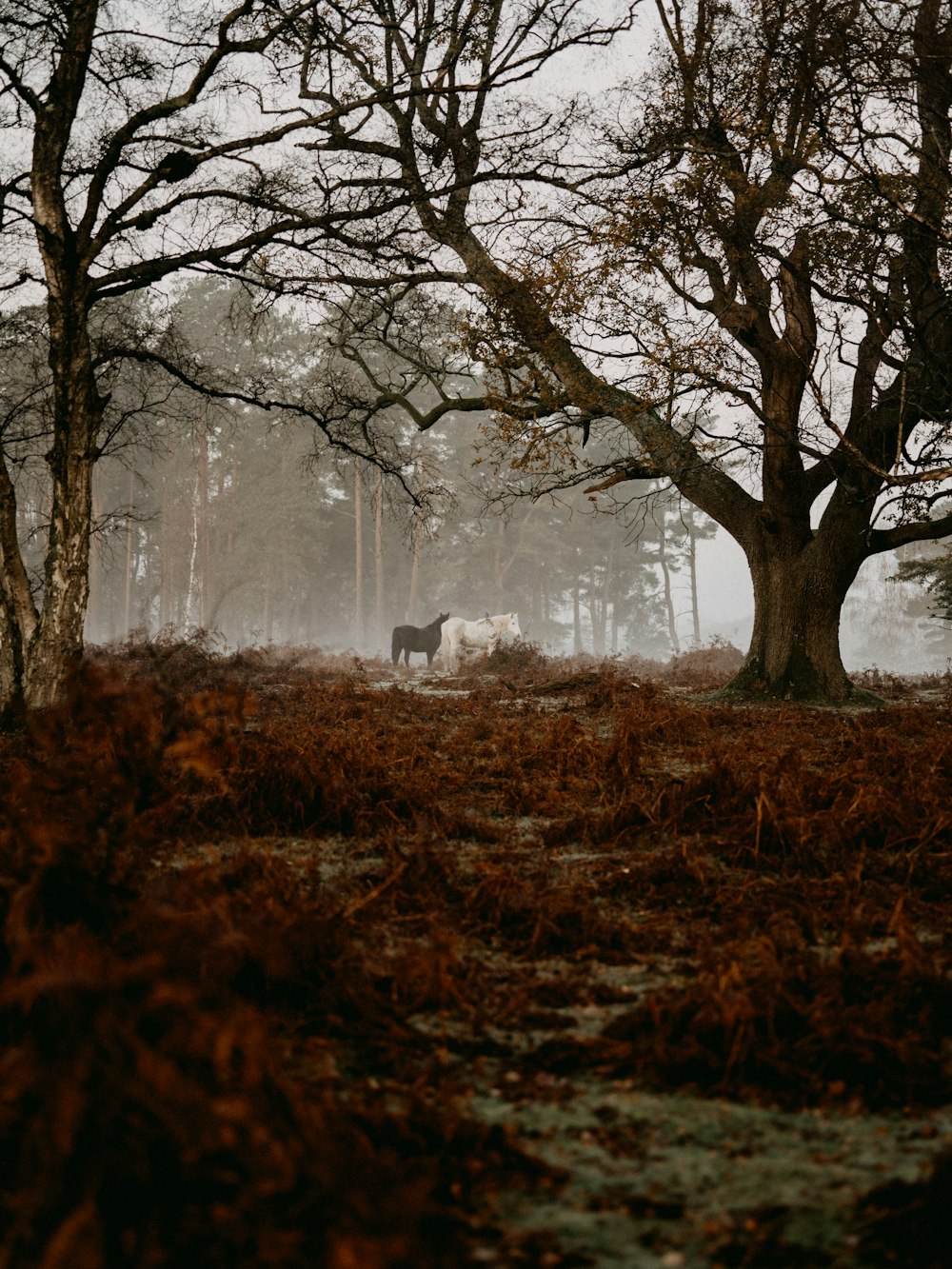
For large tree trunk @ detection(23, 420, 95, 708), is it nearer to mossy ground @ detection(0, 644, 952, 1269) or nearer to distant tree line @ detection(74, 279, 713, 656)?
mossy ground @ detection(0, 644, 952, 1269)

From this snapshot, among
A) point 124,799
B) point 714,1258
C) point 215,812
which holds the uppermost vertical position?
point 124,799

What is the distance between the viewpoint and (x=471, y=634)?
24.3 m

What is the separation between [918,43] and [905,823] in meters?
11.2

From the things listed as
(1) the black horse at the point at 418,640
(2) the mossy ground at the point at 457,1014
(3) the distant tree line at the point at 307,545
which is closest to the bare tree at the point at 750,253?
(2) the mossy ground at the point at 457,1014

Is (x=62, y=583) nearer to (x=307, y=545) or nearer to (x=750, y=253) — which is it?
(x=750, y=253)

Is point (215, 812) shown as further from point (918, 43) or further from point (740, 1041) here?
point (918, 43)

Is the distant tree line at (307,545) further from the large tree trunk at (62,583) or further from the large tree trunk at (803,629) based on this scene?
the large tree trunk at (62,583)

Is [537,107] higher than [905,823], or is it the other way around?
[537,107]

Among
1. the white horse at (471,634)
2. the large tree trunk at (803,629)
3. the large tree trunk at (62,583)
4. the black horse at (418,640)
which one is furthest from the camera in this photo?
the black horse at (418,640)

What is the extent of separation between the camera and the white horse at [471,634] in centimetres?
2409

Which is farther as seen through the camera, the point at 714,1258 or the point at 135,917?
the point at 135,917

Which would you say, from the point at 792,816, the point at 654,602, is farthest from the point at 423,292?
the point at 654,602

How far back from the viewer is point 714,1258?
1742 millimetres

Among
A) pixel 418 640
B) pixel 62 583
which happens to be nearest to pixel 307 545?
pixel 418 640
